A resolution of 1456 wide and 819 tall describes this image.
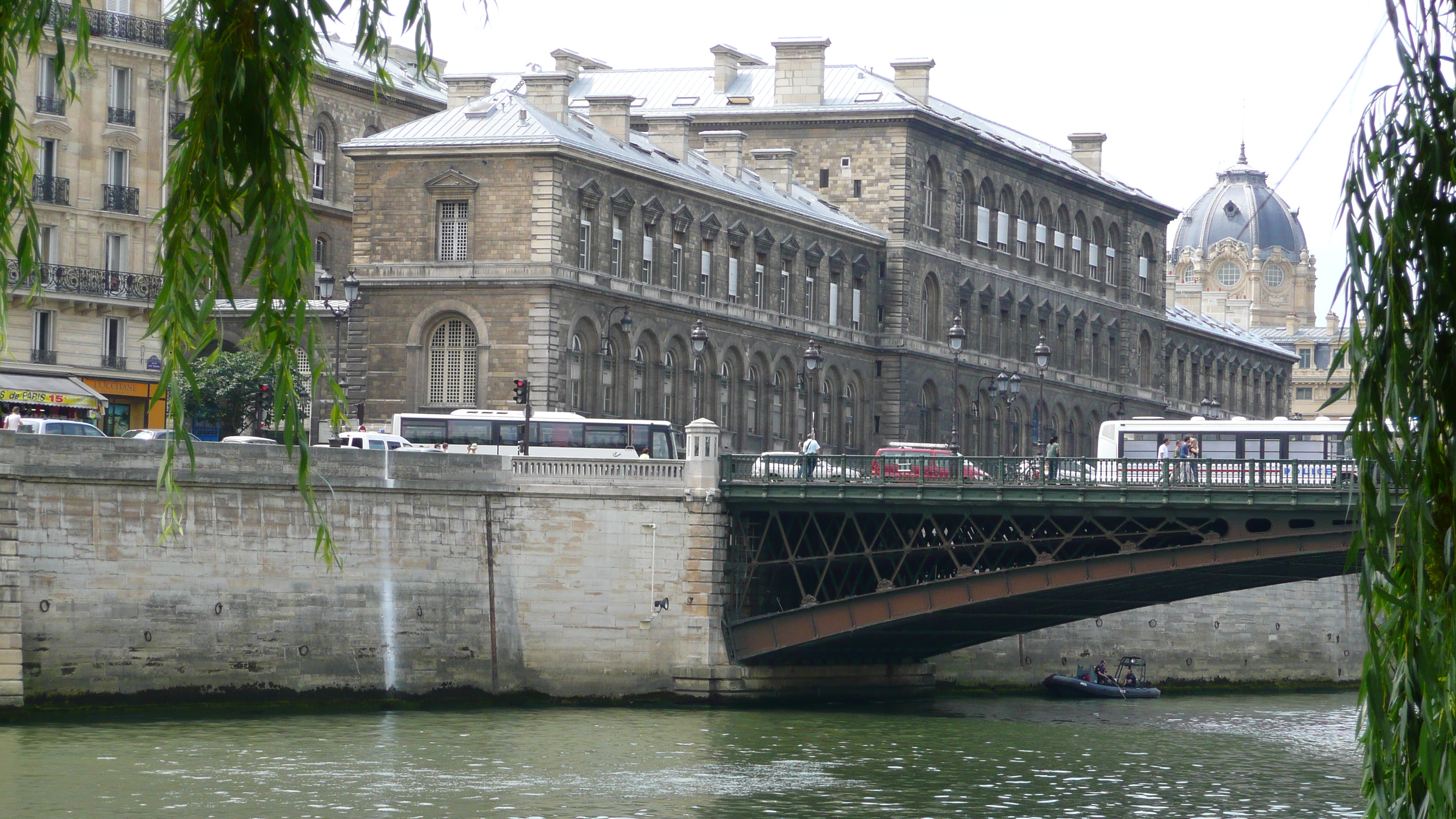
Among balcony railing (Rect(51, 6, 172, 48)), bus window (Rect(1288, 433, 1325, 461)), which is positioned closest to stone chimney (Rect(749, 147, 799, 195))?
balcony railing (Rect(51, 6, 172, 48))

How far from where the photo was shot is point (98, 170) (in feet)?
276

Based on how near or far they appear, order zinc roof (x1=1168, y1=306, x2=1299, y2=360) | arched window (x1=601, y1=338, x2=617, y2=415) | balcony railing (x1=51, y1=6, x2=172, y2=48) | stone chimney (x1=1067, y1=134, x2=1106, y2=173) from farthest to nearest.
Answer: zinc roof (x1=1168, y1=306, x2=1299, y2=360) < stone chimney (x1=1067, y1=134, x2=1106, y2=173) < arched window (x1=601, y1=338, x2=617, y2=415) < balcony railing (x1=51, y1=6, x2=172, y2=48)

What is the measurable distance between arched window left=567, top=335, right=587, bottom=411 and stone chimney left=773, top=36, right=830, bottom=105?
28.3 metres

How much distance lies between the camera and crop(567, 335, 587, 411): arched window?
87.8 meters

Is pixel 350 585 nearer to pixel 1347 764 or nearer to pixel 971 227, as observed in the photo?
pixel 1347 764

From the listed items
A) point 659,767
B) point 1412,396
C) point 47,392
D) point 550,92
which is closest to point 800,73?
point 550,92

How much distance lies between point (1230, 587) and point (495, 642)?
21648 millimetres

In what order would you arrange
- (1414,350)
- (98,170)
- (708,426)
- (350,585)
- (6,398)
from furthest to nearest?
(98,170), (6,398), (708,426), (350,585), (1414,350)

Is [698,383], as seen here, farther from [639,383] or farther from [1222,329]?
[1222,329]

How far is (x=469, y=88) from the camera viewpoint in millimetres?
102375

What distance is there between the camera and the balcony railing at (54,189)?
8275 cm

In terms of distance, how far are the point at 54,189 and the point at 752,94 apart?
4187 centimetres

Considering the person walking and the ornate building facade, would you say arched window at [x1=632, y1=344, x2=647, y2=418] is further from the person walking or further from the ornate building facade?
the person walking

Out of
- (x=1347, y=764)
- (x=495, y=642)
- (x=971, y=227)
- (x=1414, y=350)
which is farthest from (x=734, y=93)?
(x=1414, y=350)
